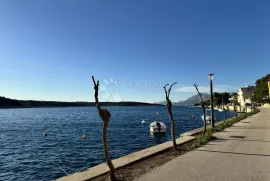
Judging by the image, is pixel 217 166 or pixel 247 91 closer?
pixel 217 166

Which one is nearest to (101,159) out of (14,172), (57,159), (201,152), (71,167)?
(71,167)

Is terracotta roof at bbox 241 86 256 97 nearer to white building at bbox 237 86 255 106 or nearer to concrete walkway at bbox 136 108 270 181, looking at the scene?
white building at bbox 237 86 255 106

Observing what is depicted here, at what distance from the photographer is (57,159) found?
22.6 metres

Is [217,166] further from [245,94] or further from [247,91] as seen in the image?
[247,91]

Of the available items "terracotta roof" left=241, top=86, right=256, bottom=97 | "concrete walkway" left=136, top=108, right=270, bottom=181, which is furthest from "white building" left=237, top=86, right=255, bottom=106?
"concrete walkway" left=136, top=108, right=270, bottom=181

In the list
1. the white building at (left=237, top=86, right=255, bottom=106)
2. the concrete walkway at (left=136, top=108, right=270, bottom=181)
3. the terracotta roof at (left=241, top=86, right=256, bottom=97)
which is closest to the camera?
the concrete walkway at (left=136, top=108, right=270, bottom=181)

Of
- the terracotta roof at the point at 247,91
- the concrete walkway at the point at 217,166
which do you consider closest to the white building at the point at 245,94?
the terracotta roof at the point at 247,91

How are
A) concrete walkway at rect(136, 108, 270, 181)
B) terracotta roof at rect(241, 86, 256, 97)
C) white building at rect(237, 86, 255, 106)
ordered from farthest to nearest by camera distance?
terracotta roof at rect(241, 86, 256, 97) → white building at rect(237, 86, 255, 106) → concrete walkway at rect(136, 108, 270, 181)

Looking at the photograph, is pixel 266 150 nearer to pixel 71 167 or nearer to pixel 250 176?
pixel 250 176

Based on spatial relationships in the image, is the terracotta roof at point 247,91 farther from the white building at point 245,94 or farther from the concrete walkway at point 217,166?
the concrete walkway at point 217,166

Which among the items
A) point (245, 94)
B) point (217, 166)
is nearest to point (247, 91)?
point (245, 94)

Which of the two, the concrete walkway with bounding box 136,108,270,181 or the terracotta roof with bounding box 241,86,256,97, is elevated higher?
the terracotta roof with bounding box 241,86,256,97

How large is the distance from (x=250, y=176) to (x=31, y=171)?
15019 millimetres

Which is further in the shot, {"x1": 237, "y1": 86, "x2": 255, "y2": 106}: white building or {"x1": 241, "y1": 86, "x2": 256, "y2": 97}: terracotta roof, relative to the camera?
{"x1": 241, "y1": 86, "x2": 256, "y2": 97}: terracotta roof
